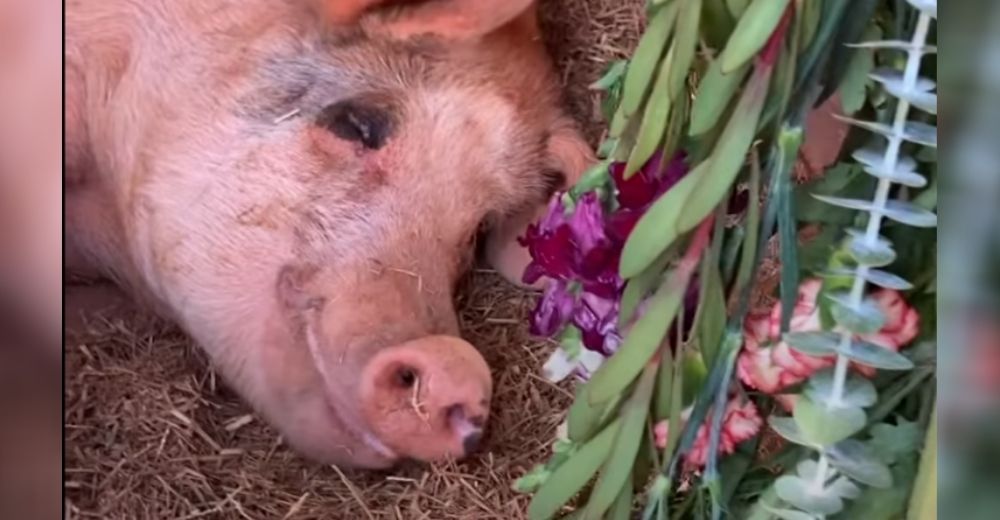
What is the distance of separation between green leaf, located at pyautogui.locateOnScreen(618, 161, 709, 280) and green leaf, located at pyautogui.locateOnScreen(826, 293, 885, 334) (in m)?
0.11

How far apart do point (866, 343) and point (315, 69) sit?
0.40 meters

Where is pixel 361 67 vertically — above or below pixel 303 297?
above

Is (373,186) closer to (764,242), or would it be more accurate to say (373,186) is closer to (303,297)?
(303,297)

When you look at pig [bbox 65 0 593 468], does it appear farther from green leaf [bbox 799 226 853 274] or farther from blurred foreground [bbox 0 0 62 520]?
green leaf [bbox 799 226 853 274]

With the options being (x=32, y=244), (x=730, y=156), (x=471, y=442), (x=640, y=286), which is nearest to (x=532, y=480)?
(x=471, y=442)

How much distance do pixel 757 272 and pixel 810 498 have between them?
145mm

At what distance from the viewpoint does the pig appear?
0.79 meters

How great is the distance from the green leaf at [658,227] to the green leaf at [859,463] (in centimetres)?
17

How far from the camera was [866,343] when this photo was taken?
2.40ft

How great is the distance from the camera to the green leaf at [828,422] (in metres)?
0.73

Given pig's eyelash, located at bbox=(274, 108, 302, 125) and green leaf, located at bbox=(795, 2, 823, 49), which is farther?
pig's eyelash, located at bbox=(274, 108, 302, 125)

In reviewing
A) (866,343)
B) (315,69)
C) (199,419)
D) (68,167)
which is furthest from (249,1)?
(866,343)

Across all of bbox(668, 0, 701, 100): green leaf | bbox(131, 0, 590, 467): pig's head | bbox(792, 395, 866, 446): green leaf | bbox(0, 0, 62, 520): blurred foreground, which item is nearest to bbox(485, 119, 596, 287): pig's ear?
bbox(131, 0, 590, 467): pig's head

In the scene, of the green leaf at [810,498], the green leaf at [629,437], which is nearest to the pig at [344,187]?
the green leaf at [629,437]
